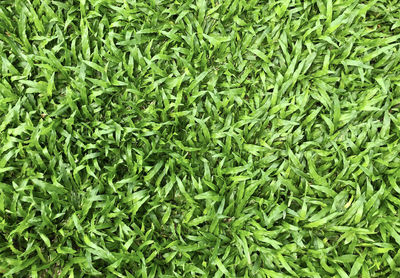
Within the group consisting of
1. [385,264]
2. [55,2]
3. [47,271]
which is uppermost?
[55,2]

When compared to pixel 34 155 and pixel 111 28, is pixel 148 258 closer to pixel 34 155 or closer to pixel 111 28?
pixel 34 155

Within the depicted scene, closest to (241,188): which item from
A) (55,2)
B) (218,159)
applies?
(218,159)

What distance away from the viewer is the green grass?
7.12 feet

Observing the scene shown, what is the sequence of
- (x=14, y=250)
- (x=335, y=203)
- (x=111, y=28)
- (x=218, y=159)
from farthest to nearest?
(x=111, y=28) → (x=218, y=159) → (x=335, y=203) → (x=14, y=250)

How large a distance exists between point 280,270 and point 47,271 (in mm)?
1567

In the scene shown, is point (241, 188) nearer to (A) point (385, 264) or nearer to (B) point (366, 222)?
(B) point (366, 222)

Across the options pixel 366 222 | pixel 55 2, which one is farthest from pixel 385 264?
pixel 55 2

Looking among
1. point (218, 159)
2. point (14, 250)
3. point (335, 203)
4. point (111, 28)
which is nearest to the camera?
point (14, 250)

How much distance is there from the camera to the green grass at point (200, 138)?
217 cm

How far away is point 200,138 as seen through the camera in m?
2.37

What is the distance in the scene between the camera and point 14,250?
209cm

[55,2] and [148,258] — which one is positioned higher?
[55,2]

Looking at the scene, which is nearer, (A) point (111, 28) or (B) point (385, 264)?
(B) point (385, 264)

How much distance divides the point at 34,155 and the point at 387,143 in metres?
2.51
